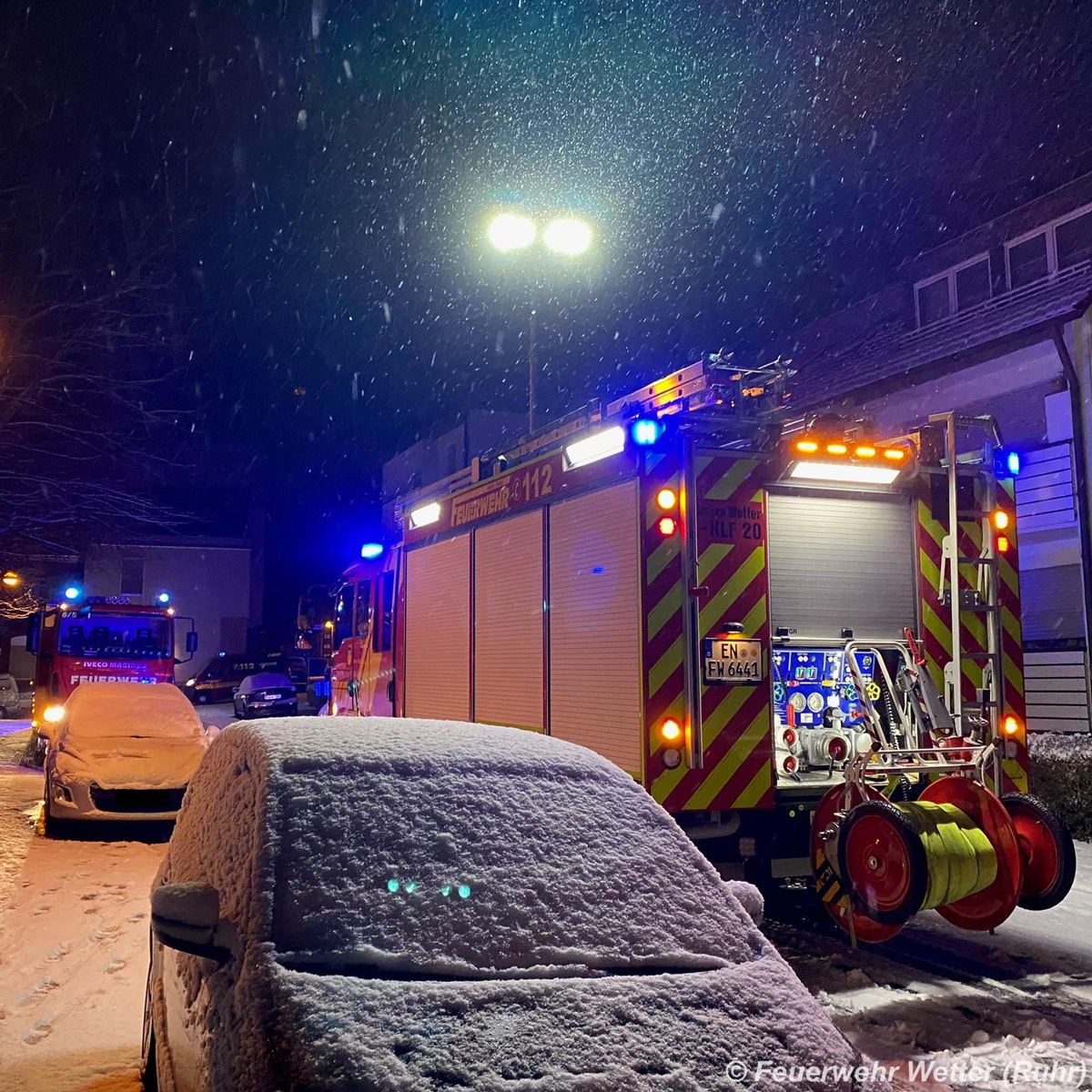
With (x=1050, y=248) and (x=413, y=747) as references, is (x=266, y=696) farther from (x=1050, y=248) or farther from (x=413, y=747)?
(x=413, y=747)

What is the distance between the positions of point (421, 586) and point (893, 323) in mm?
10819

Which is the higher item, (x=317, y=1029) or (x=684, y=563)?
(x=684, y=563)

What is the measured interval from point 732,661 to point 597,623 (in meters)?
0.95

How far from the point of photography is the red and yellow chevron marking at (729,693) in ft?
19.8

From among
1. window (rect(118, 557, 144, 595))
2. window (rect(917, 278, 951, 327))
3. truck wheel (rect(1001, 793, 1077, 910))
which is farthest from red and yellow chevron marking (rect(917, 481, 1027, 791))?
window (rect(118, 557, 144, 595))

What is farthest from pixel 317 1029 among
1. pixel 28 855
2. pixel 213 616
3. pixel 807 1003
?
pixel 213 616

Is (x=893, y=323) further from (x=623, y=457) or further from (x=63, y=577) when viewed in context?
(x=63, y=577)

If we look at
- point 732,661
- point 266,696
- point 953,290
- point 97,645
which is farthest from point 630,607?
point 266,696

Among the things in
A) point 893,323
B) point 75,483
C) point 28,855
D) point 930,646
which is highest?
point 893,323

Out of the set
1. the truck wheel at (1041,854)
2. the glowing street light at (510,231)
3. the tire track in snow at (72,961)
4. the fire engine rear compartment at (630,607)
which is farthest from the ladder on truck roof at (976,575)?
the glowing street light at (510,231)

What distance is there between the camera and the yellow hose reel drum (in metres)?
5.07

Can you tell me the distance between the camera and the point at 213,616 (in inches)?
1886

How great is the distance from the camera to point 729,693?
245 inches

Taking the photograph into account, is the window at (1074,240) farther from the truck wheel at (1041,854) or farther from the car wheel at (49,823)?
the car wheel at (49,823)
